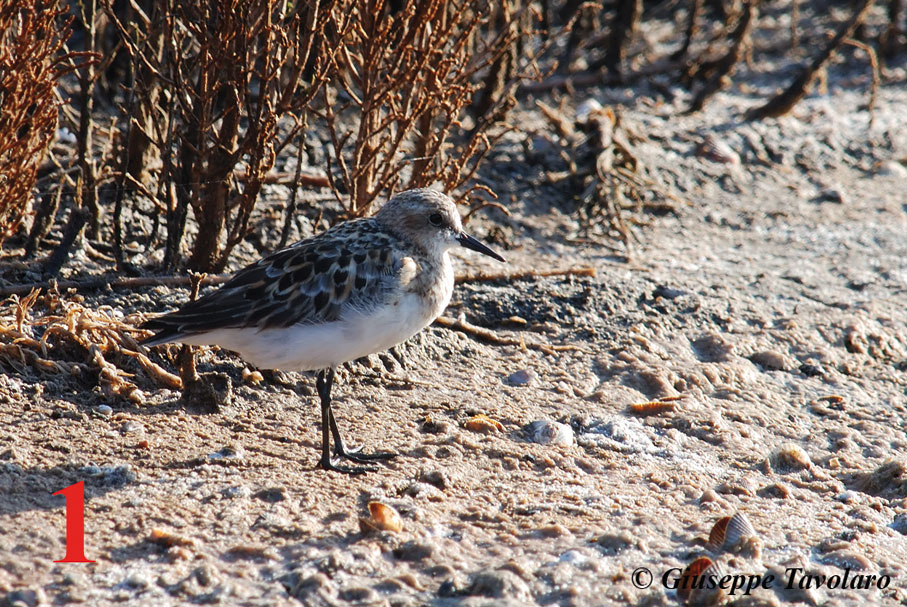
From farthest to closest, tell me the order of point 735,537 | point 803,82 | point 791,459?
point 803,82 → point 791,459 → point 735,537

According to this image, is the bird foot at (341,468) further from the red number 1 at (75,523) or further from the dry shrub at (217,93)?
the dry shrub at (217,93)

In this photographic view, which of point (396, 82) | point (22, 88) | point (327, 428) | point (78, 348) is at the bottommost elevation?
point (327, 428)

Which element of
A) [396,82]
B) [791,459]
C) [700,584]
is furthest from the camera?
[396,82]

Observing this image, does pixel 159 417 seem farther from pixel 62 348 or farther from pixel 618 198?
pixel 618 198

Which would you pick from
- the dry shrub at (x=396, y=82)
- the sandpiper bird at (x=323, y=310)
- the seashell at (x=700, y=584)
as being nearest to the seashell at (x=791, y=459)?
the seashell at (x=700, y=584)

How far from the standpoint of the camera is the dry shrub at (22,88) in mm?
4578

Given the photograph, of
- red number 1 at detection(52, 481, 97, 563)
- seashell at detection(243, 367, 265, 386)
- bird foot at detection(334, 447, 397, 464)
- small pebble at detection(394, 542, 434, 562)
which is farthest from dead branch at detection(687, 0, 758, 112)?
red number 1 at detection(52, 481, 97, 563)

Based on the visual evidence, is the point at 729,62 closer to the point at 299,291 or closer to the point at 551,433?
the point at 551,433

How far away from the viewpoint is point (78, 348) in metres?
4.69

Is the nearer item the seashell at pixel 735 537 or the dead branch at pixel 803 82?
the seashell at pixel 735 537

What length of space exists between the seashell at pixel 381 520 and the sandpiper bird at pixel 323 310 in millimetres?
451

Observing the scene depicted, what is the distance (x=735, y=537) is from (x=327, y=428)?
1669 mm

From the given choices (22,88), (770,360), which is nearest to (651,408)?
(770,360)

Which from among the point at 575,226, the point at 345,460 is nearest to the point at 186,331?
the point at 345,460
